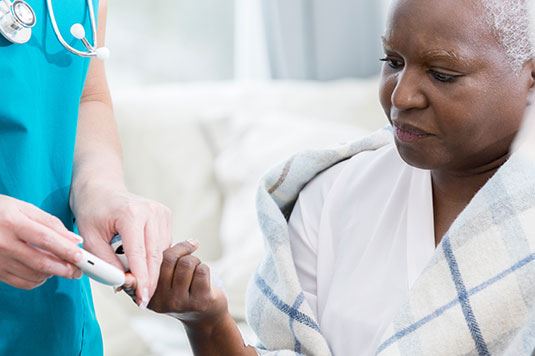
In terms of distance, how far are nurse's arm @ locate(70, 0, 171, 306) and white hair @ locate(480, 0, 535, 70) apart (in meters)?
0.44

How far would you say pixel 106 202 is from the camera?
1146mm

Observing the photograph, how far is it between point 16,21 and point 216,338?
1.48ft

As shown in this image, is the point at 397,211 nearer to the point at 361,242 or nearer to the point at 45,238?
the point at 361,242

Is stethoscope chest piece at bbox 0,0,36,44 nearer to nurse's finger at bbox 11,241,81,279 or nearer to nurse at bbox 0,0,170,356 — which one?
nurse at bbox 0,0,170,356

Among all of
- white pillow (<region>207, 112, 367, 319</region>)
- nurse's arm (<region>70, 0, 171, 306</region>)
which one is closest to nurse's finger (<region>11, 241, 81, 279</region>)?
nurse's arm (<region>70, 0, 171, 306</region>)

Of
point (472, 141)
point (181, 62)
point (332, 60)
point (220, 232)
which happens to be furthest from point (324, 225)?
point (181, 62)

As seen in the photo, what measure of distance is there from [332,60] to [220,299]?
6.62 ft

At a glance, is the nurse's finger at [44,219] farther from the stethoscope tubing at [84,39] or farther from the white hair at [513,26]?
the white hair at [513,26]

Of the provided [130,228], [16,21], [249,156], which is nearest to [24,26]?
[16,21]

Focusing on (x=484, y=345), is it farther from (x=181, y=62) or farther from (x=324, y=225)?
(x=181, y=62)

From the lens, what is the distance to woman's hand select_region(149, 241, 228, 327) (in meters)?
1.17

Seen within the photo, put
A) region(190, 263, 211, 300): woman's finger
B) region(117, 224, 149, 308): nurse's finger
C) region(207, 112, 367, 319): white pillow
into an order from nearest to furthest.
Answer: region(117, 224, 149, 308): nurse's finger
region(190, 263, 211, 300): woman's finger
region(207, 112, 367, 319): white pillow

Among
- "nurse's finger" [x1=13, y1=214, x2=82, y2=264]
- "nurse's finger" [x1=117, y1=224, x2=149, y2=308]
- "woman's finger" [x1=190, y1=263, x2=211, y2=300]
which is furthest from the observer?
"woman's finger" [x1=190, y1=263, x2=211, y2=300]

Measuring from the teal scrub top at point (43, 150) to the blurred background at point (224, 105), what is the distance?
3.17 feet
